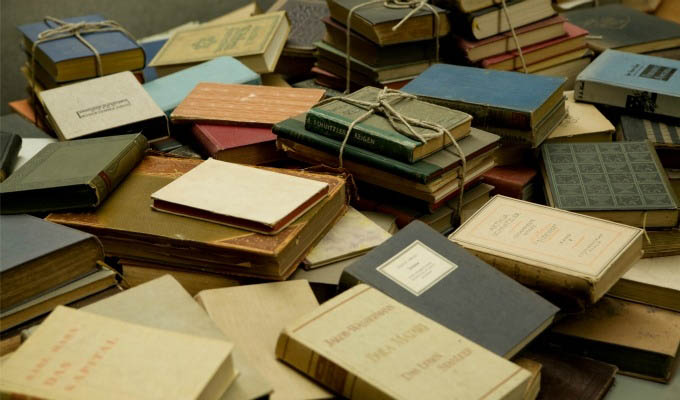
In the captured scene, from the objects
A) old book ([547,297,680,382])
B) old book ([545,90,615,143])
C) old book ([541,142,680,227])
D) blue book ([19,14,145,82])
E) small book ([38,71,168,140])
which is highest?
blue book ([19,14,145,82])

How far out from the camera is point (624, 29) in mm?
2809

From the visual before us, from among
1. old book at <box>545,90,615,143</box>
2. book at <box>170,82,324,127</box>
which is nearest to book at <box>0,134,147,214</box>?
book at <box>170,82,324,127</box>

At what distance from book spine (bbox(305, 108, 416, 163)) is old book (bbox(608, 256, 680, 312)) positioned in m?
0.57

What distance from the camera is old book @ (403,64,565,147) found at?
1927 mm

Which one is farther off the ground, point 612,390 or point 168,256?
point 168,256

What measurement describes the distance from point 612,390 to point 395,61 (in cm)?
128

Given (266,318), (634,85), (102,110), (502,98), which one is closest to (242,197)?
(266,318)

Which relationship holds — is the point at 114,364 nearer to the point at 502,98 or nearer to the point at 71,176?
the point at 71,176

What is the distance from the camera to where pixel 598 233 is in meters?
1.62

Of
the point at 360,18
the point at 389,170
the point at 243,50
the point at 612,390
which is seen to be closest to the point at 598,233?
the point at 612,390

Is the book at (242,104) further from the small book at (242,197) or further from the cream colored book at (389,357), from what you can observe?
the cream colored book at (389,357)

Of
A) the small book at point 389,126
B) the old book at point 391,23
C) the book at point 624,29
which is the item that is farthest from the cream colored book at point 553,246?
the book at point 624,29

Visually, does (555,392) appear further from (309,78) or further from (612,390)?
(309,78)

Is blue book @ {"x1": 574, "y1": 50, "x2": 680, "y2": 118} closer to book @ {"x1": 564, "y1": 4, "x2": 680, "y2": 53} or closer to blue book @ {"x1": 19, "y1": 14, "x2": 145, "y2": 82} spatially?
book @ {"x1": 564, "y1": 4, "x2": 680, "y2": 53}
